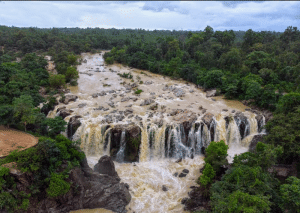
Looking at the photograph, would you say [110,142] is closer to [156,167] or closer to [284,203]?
[156,167]

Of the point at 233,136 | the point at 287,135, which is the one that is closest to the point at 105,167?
the point at 233,136

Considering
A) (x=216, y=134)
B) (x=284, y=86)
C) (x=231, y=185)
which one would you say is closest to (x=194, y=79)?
(x=284, y=86)

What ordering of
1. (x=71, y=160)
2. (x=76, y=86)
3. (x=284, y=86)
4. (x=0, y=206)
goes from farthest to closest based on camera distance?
(x=76, y=86) < (x=284, y=86) < (x=71, y=160) < (x=0, y=206)

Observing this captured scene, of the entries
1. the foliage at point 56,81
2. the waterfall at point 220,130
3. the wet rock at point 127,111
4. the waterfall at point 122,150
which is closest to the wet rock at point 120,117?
the wet rock at point 127,111

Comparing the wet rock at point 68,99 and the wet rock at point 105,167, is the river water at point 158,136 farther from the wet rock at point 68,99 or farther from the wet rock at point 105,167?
the wet rock at point 105,167

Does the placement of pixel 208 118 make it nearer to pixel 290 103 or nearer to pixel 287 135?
pixel 287 135

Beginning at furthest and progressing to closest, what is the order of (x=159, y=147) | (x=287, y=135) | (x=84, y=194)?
(x=159, y=147)
(x=287, y=135)
(x=84, y=194)

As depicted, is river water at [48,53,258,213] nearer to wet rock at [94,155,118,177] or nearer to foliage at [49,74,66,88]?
wet rock at [94,155,118,177]
